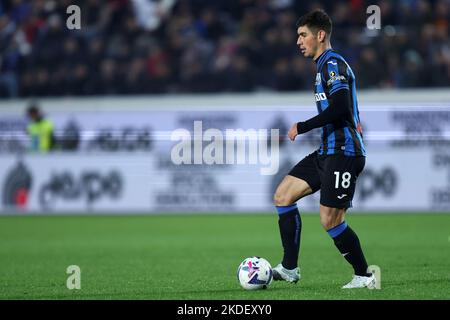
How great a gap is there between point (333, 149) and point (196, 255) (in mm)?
3967

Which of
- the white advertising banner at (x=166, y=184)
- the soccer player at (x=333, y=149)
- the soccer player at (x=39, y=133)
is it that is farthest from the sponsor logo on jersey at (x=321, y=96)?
the soccer player at (x=39, y=133)

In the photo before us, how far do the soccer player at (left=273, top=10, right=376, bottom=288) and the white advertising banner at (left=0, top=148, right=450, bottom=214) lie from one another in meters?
9.37

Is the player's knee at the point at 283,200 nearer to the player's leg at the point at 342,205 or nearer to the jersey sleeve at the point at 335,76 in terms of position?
the player's leg at the point at 342,205

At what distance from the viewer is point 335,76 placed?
7.73 metres

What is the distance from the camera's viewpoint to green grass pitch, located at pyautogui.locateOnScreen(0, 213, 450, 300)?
25.6 feet

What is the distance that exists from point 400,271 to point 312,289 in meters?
1.74

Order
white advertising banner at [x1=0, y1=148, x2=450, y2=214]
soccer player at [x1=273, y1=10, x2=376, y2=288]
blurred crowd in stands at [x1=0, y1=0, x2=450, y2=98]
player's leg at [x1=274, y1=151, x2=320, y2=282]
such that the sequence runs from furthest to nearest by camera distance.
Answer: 1. blurred crowd in stands at [x1=0, y1=0, x2=450, y2=98]
2. white advertising banner at [x1=0, y1=148, x2=450, y2=214]
3. player's leg at [x1=274, y1=151, x2=320, y2=282]
4. soccer player at [x1=273, y1=10, x2=376, y2=288]

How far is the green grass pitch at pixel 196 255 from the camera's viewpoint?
7.80 meters

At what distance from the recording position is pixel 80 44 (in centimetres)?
2106

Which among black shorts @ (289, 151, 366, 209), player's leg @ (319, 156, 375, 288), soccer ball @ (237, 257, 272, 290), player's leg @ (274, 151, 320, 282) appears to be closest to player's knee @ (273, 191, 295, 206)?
player's leg @ (274, 151, 320, 282)

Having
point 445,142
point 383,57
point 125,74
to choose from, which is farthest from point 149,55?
point 445,142

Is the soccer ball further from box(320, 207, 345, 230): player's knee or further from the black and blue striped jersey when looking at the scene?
the black and blue striped jersey

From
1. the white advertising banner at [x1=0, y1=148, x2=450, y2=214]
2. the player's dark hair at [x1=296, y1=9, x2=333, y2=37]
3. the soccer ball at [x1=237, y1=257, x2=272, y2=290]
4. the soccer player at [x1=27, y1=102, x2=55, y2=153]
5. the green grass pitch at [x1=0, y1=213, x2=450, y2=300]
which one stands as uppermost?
the player's dark hair at [x1=296, y1=9, x2=333, y2=37]
